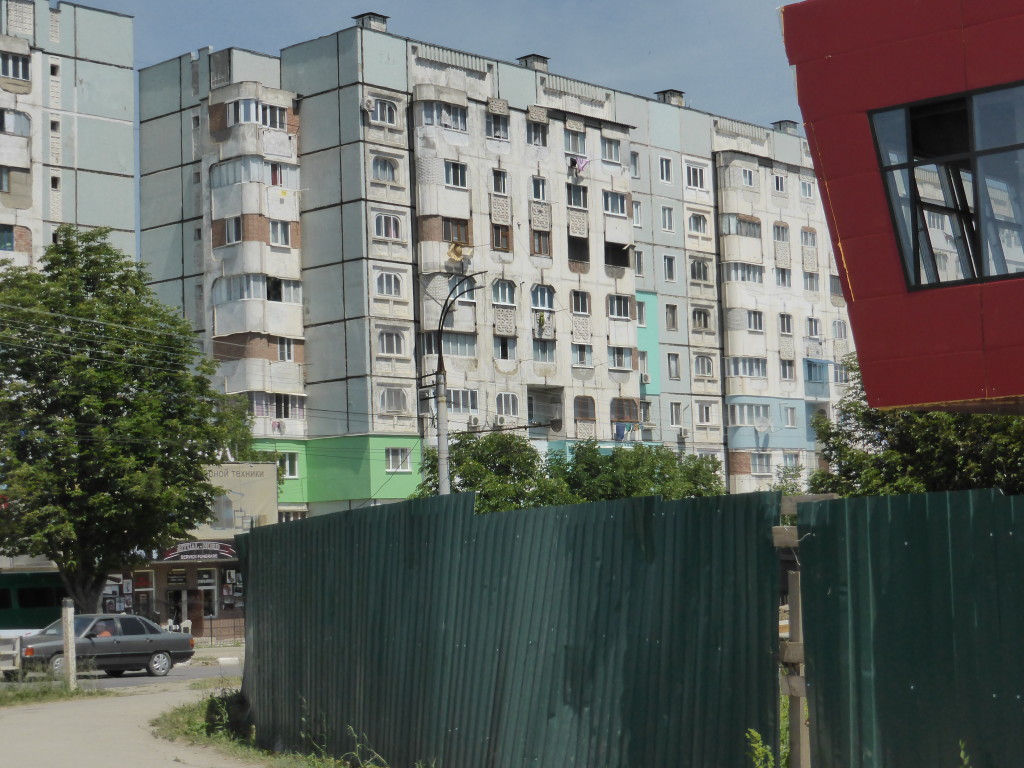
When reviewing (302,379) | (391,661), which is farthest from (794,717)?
(302,379)

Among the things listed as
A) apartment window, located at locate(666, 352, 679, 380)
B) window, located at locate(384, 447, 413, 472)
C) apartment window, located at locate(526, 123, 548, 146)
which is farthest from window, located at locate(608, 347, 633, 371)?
window, located at locate(384, 447, 413, 472)

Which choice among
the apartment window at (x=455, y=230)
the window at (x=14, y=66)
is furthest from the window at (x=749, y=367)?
the window at (x=14, y=66)

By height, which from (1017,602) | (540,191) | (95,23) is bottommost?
(1017,602)

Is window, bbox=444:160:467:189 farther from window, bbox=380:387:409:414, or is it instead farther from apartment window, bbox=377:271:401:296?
window, bbox=380:387:409:414

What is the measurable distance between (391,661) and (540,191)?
59070mm

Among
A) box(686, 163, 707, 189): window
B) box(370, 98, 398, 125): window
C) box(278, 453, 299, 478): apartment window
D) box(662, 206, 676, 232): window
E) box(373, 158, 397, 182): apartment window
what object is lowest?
box(278, 453, 299, 478): apartment window

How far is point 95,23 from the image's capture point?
202 feet

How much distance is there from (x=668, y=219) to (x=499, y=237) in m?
15.6

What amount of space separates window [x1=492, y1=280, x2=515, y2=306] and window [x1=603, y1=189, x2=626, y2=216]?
27.3ft

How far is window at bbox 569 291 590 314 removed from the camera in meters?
70.8

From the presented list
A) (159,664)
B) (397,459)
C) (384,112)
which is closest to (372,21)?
(384,112)

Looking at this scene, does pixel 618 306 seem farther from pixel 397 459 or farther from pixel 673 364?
pixel 397 459

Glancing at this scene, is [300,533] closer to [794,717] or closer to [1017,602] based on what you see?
[794,717]

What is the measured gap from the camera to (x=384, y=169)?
6297 cm
